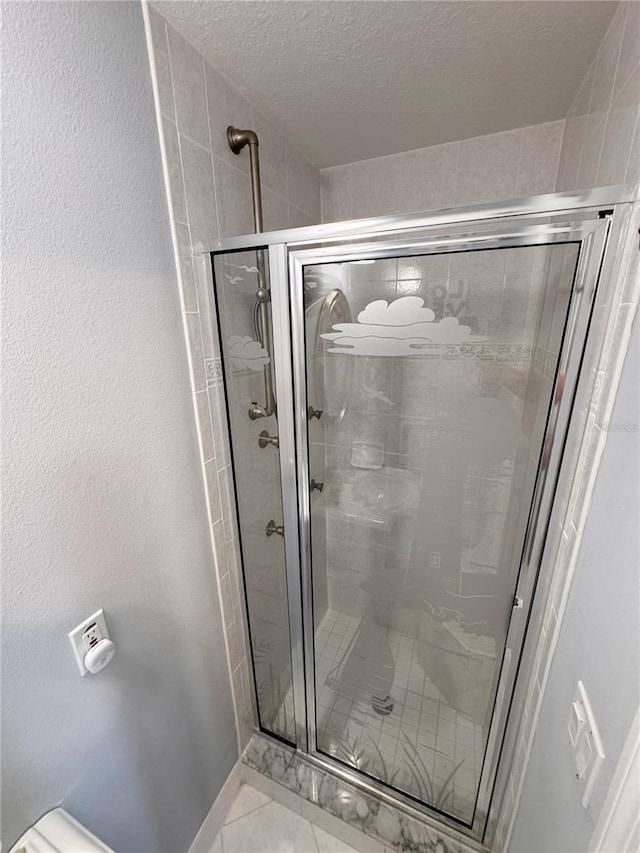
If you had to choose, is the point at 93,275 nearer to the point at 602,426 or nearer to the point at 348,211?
the point at 602,426

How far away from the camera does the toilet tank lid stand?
0.63 m

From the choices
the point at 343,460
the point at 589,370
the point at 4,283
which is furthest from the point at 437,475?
the point at 4,283

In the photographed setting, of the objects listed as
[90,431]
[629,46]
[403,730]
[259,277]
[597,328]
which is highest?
[629,46]

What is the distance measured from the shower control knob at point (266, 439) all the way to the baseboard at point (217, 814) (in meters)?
1.33

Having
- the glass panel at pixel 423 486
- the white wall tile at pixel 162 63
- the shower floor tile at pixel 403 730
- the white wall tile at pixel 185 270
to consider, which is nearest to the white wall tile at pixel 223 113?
the white wall tile at pixel 162 63

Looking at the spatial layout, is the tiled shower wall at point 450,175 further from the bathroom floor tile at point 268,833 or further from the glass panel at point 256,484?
the bathroom floor tile at point 268,833

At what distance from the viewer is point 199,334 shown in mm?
1035

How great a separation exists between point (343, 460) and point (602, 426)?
88cm

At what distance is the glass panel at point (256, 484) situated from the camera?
1.07 meters

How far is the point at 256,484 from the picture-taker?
4.08ft

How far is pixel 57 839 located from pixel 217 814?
942 mm

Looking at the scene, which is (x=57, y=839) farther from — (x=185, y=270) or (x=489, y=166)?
(x=489, y=166)

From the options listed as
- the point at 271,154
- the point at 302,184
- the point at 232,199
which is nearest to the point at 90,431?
the point at 232,199

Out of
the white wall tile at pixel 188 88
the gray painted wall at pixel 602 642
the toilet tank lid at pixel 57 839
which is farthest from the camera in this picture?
the white wall tile at pixel 188 88
